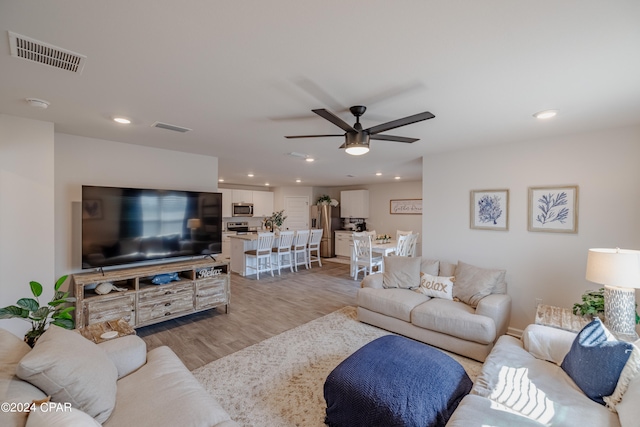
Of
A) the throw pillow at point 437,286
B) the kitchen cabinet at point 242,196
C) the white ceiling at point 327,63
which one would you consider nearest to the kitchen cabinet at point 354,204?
the kitchen cabinet at point 242,196

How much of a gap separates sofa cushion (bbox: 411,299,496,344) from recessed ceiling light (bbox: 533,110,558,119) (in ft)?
6.58

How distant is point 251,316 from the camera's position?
404 centimetres

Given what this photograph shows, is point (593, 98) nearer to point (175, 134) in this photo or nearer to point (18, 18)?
point (18, 18)

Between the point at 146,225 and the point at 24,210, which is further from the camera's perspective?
the point at 146,225

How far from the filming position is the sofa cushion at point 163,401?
4.50 ft

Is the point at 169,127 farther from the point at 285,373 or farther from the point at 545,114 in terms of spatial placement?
the point at 545,114

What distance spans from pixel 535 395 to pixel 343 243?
24.6 ft

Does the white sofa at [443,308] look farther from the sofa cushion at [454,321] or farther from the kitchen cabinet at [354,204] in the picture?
the kitchen cabinet at [354,204]

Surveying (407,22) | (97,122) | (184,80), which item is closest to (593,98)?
(407,22)

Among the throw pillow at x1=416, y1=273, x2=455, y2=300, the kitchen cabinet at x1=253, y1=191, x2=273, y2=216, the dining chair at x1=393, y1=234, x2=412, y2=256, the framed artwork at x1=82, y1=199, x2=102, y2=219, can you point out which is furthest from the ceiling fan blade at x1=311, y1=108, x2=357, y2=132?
the kitchen cabinet at x1=253, y1=191, x2=273, y2=216

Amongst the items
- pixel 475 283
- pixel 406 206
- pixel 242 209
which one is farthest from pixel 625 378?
pixel 242 209

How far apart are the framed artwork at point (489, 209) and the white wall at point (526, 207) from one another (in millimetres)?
69

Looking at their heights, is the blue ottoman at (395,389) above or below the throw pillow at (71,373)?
below

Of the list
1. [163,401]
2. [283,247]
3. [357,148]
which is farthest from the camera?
[283,247]
